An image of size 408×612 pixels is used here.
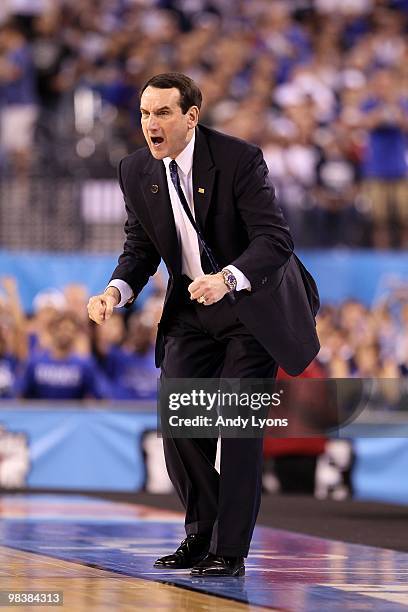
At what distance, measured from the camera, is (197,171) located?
5.18 meters

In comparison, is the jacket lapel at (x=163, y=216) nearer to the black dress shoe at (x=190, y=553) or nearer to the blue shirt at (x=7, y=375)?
the black dress shoe at (x=190, y=553)

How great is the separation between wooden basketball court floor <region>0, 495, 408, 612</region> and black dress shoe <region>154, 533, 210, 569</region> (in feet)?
0.35

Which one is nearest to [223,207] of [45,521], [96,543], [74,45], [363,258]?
[96,543]

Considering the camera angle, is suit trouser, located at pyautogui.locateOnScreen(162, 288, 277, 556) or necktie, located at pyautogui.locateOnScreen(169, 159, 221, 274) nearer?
suit trouser, located at pyautogui.locateOnScreen(162, 288, 277, 556)

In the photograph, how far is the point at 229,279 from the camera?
16.0ft

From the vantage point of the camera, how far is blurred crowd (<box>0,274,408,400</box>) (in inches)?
468

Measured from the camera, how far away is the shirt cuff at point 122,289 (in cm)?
536

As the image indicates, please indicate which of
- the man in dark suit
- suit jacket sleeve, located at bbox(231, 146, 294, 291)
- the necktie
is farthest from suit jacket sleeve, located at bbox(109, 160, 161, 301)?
suit jacket sleeve, located at bbox(231, 146, 294, 291)

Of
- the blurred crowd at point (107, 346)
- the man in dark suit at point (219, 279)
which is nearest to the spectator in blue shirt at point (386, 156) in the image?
the blurred crowd at point (107, 346)

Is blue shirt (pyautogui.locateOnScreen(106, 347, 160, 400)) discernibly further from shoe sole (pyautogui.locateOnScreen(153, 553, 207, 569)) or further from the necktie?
the necktie

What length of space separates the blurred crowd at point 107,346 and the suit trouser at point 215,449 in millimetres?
6512

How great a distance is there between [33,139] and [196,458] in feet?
27.1

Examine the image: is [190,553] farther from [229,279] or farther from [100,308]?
[229,279]

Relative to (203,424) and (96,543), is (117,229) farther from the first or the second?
(203,424)
